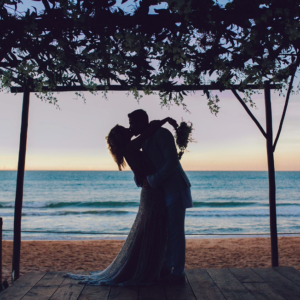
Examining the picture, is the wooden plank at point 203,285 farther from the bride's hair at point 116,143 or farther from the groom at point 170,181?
the bride's hair at point 116,143

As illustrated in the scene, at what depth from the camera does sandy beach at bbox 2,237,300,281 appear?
21.8ft

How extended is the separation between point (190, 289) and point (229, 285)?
353 mm

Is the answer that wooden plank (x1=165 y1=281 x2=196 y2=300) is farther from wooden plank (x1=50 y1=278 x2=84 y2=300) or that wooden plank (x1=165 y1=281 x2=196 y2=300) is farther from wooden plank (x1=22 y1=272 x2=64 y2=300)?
wooden plank (x1=22 y1=272 x2=64 y2=300)

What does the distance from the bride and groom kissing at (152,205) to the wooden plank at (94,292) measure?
0.10 metres

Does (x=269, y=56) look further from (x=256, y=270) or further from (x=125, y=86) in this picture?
(x=256, y=270)

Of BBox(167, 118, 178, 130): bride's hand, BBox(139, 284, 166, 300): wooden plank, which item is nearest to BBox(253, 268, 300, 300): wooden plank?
BBox(139, 284, 166, 300): wooden plank

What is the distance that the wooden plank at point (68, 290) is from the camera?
286 centimetres

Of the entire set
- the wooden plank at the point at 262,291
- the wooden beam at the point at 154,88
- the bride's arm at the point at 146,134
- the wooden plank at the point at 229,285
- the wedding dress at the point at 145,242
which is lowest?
the wooden plank at the point at 229,285

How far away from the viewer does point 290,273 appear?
137 inches

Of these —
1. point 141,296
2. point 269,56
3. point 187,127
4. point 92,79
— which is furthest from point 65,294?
point 269,56

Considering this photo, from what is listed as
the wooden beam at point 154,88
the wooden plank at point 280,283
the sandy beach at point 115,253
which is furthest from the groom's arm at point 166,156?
the sandy beach at point 115,253

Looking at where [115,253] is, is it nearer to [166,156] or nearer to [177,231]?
[177,231]

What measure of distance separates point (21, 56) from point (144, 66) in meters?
0.94

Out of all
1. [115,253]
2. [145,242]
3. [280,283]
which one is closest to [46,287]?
[145,242]
